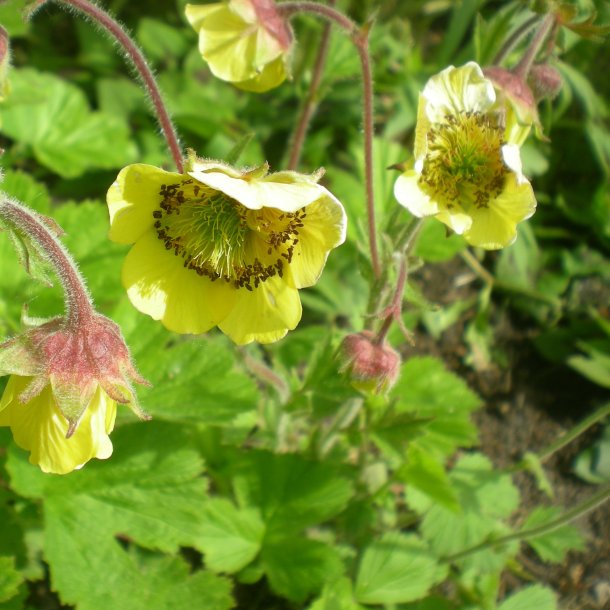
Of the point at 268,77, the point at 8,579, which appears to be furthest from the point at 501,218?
the point at 8,579

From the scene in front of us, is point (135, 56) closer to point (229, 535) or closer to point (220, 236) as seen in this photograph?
point (220, 236)

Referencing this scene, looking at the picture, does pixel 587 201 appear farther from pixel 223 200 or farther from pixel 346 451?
pixel 223 200

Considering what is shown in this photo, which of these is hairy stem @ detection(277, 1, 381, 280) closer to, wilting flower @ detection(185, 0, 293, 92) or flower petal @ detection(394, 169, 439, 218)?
wilting flower @ detection(185, 0, 293, 92)

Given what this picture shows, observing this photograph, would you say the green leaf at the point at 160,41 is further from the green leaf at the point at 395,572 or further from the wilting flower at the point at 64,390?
the green leaf at the point at 395,572

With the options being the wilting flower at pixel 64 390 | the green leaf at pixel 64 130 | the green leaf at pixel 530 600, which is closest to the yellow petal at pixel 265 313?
the wilting flower at pixel 64 390

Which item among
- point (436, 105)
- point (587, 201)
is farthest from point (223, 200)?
point (587, 201)

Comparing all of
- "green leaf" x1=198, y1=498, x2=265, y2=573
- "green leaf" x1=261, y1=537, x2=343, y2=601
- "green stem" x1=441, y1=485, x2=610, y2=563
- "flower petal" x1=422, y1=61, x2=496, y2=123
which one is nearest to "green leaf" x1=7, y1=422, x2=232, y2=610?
"green leaf" x1=198, y1=498, x2=265, y2=573
